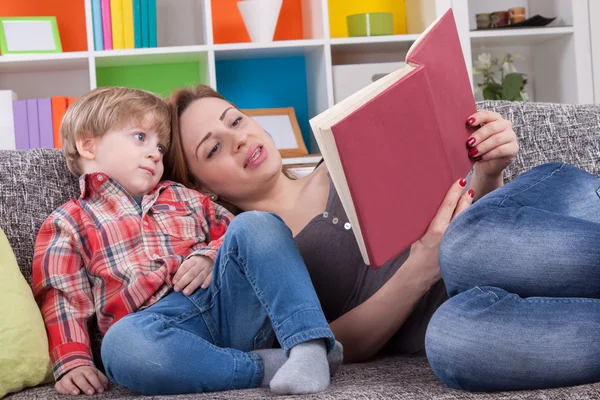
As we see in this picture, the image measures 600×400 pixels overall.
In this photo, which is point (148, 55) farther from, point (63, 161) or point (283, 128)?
point (63, 161)

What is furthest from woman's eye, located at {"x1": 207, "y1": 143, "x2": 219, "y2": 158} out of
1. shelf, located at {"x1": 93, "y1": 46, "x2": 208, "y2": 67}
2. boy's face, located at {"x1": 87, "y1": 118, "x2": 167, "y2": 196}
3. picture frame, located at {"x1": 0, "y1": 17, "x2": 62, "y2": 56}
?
picture frame, located at {"x1": 0, "y1": 17, "x2": 62, "y2": 56}

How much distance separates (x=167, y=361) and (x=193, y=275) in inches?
8.8

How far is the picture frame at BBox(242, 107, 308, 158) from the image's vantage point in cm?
320

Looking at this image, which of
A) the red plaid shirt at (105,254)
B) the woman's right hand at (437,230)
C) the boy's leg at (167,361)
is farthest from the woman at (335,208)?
the boy's leg at (167,361)

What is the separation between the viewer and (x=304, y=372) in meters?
1.09

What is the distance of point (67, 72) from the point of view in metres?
3.51

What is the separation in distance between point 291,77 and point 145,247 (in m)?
2.23

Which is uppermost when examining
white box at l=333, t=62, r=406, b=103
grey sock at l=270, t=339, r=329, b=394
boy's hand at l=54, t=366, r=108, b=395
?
white box at l=333, t=62, r=406, b=103

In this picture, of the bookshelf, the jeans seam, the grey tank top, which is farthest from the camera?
the bookshelf

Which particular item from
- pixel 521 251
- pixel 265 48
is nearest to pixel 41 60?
pixel 265 48

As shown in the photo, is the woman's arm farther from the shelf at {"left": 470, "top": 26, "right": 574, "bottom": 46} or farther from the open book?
the shelf at {"left": 470, "top": 26, "right": 574, "bottom": 46}

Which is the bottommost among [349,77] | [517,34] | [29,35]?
[349,77]

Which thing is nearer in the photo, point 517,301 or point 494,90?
point 517,301

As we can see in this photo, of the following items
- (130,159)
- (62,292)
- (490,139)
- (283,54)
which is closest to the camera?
(490,139)
